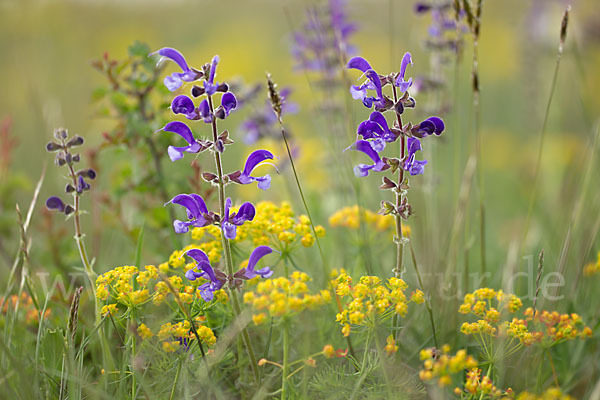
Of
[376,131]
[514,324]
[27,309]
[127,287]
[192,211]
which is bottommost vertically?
[27,309]

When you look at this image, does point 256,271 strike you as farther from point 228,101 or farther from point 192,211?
point 228,101

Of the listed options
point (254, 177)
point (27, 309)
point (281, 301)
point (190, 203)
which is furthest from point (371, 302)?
point (27, 309)

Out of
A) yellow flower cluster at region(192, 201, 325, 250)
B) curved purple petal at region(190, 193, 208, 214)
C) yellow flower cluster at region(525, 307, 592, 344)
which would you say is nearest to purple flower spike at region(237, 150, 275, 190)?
curved purple petal at region(190, 193, 208, 214)

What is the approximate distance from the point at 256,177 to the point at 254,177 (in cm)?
3

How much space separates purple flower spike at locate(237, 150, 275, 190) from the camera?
1.67 m

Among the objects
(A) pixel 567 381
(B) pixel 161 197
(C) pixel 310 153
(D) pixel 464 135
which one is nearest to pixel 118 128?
(B) pixel 161 197

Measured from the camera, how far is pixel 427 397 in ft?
6.15

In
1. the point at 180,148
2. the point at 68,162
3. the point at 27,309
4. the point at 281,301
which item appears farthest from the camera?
the point at 27,309

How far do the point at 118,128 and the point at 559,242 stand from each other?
239cm

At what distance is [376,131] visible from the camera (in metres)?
1.71

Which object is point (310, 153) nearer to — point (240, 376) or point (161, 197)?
point (161, 197)

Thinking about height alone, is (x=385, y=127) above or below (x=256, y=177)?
above

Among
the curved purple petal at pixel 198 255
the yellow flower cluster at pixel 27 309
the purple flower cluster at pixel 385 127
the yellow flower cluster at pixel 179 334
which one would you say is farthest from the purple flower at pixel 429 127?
the yellow flower cluster at pixel 27 309

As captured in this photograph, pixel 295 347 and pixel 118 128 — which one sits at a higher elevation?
pixel 118 128
